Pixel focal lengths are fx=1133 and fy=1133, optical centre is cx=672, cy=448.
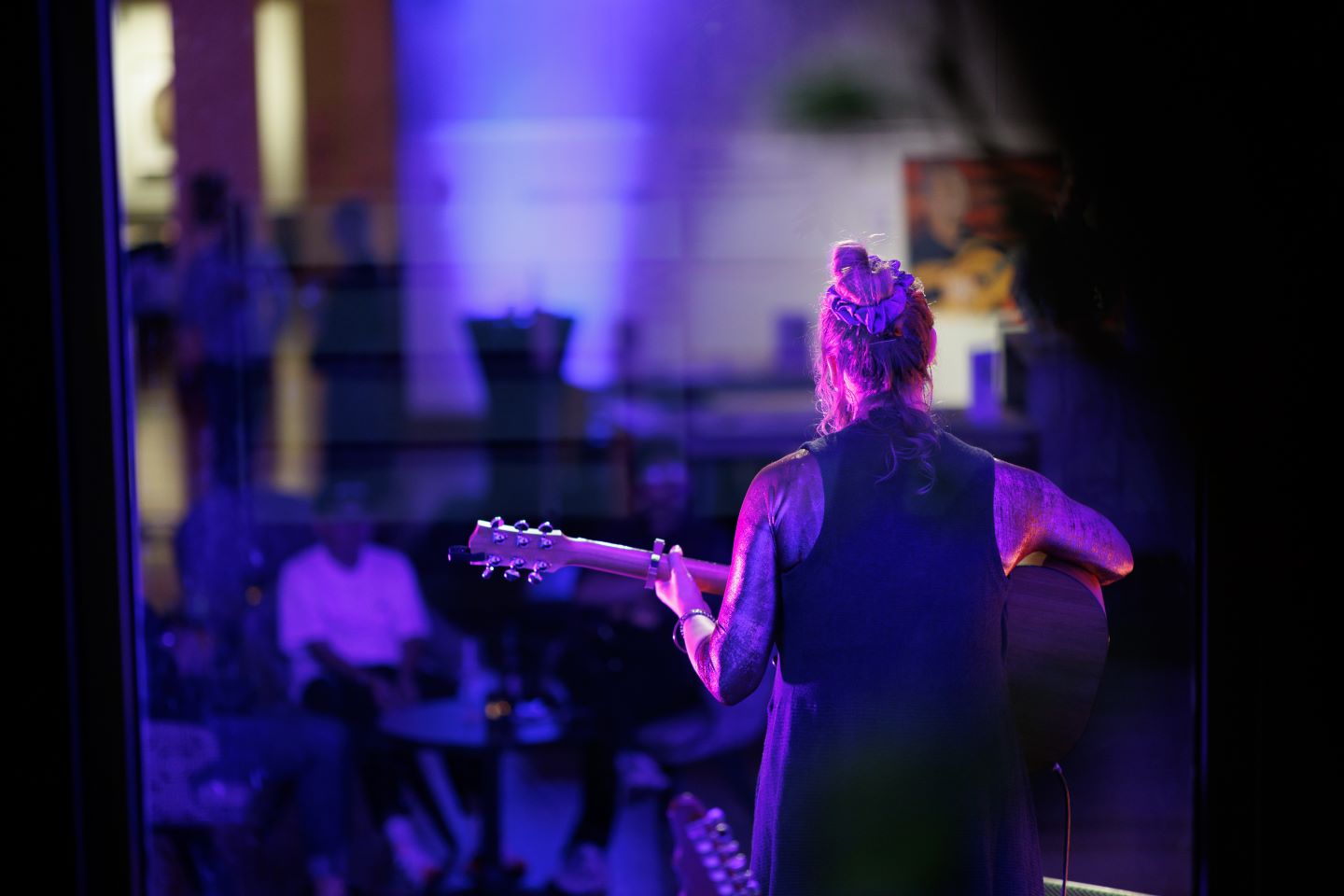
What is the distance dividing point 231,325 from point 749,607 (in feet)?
13.3

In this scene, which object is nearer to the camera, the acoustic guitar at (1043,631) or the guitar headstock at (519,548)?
the acoustic guitar at (1043,631)

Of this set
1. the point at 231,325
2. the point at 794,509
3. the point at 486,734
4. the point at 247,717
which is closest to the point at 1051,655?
the point at 794,509

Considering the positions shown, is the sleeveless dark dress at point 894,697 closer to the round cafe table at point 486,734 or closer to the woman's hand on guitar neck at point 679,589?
the woman's hand on guitar neck at point 679,589

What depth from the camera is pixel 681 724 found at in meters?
3.35

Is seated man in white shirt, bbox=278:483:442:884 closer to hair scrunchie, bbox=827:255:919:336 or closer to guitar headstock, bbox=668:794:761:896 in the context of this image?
guitar headstock, bbox=668:794:761:896

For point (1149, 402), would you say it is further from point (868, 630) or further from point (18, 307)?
point (18, 307)

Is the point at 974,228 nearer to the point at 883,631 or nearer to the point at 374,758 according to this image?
the point at 883,631

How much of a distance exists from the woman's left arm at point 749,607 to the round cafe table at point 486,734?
163 centimetres

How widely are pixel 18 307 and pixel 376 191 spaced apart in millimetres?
4038

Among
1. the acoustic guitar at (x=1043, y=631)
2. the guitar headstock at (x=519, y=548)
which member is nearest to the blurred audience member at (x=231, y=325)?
the guitar headstock at (x=519, y=548)

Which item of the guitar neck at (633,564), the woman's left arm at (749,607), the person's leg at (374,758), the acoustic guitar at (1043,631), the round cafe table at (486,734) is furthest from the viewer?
the person's leg at (374,758)

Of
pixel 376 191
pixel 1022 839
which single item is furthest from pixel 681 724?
pixel 376 191

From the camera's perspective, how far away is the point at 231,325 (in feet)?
15.6

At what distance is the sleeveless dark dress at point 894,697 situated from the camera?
1283 mm
